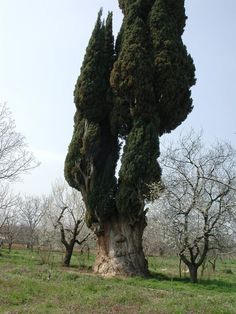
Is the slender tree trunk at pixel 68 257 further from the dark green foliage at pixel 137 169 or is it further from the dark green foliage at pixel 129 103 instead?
the dark green foliage at pixel 137 169

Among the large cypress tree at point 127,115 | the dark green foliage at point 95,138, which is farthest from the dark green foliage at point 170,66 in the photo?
the dark green foliage at point 95,138

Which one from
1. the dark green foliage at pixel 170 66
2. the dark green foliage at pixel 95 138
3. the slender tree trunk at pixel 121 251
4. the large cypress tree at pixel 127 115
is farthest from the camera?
the dark green foliage at pixel 95 138

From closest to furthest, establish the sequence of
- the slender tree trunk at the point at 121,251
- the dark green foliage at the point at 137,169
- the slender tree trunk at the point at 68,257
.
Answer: the dark green foliage at the point at 137,169, the slender tree trunk at the point at 121,251, the slender tree trunk at the point at 68,257

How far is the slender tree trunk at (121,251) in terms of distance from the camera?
75.8ft

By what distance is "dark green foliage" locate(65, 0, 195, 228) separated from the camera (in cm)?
2323

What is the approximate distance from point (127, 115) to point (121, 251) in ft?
24.1

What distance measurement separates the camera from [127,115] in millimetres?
24484

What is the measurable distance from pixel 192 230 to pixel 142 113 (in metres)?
6.69

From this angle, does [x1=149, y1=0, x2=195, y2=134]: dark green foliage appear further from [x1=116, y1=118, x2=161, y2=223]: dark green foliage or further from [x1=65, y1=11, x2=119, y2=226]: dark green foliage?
[x1=65, y1=11, x2=119, y2=226]: dark green foliage

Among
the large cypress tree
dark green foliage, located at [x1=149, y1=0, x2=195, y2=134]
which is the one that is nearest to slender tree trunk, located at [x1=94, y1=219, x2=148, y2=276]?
the large cypress tree

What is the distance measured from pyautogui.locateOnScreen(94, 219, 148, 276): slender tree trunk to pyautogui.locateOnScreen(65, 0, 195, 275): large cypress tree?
52mm

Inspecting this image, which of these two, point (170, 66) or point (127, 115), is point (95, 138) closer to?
point (127, 115)

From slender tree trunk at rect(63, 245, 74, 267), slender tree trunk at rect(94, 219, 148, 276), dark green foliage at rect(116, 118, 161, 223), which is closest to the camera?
dark green foliage at rect(116, 118, 161, 223)

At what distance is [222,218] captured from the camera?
22422mm
